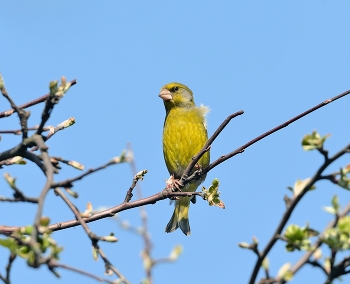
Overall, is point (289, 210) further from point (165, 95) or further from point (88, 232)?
point (165, 95)

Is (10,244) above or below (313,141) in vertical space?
below

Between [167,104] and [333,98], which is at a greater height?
[167,104]

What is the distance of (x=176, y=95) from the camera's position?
8.23m

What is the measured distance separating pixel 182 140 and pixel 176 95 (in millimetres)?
1191

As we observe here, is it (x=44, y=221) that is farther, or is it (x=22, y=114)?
(x=22, y=114)

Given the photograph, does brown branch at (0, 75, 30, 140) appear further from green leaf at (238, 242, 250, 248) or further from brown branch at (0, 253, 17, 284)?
green leaf at (238, 242, 250, 248)

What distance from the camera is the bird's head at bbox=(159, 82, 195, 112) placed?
812 centimetres

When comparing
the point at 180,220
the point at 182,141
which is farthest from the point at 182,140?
the point at 180,220

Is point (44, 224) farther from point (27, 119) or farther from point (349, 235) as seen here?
point (349, 235)

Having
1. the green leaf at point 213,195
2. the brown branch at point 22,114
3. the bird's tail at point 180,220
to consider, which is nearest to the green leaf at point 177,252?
the brown branch at point 22,114

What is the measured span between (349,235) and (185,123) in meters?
5.98

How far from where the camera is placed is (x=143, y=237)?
7.56 feet

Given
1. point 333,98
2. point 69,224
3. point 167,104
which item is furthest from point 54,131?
point 167,104

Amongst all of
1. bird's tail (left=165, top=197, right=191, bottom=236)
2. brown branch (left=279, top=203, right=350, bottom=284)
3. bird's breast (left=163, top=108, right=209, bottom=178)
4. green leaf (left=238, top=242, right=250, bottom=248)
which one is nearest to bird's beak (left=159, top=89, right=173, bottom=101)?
bird's breast (left=163, top=108, right=209, bottom=178)
